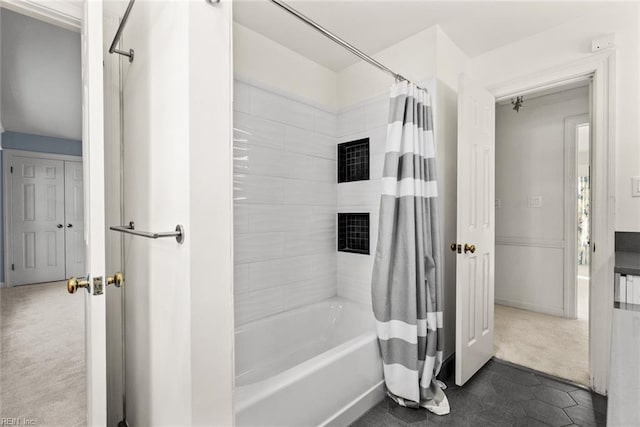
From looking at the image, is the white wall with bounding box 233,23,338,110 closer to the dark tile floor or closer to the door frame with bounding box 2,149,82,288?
the door frame with bounding box 2,149,82,288

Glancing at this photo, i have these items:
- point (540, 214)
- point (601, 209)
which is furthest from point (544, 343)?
point (540, 214)

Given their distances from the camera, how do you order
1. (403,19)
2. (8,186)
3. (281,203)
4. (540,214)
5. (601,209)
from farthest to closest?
1. (540,214)
2. (281,203)
3. (403,19)
4. (601,209)
5. (8,186)

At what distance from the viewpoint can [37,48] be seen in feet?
5.48

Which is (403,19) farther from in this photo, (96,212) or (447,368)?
(447,368)

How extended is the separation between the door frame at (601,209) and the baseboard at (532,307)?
1572 mm

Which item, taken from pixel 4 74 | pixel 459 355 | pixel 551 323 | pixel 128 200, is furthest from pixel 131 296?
pixel 551 323

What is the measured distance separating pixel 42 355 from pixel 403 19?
2.98 metres

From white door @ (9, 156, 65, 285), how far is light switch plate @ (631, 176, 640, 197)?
329cm

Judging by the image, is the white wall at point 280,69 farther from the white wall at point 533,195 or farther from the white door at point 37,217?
the white wall at point 533,195

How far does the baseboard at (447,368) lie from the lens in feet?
6.99

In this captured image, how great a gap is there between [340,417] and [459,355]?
3.10 feet

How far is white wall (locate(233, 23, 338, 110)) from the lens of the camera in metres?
2.12

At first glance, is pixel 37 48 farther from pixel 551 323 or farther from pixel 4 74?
pixel 551 323

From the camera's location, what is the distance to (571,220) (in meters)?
3.26
